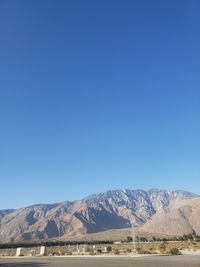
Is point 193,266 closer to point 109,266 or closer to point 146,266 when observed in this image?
point 146,266

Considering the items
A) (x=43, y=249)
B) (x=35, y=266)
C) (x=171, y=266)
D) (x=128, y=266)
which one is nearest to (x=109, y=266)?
(x=128, y=266)

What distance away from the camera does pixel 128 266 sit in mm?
30609

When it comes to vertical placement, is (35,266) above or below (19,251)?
below

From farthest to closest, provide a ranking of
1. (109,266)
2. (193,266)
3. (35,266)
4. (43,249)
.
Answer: (43,249) → (35,266) → (109,266) → (193,266)

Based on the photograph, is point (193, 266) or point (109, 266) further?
point (109, 266)

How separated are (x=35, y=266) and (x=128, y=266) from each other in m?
9.08

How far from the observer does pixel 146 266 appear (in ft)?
97.0

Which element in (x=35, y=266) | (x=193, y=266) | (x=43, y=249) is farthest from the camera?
(x=43, y=249)

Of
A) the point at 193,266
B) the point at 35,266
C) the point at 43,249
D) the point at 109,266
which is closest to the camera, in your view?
the point at 193,266

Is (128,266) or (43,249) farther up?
(43,249)

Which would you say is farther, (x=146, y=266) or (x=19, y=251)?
(x=19, y=251)

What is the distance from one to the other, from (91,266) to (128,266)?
299cm

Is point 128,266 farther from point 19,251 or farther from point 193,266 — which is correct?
point 19,251

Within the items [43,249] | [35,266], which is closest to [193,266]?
[35,266]
